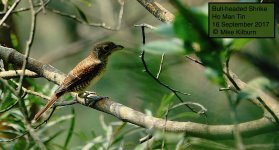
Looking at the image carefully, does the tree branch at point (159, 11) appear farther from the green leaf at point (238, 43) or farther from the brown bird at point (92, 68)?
the green leaf at point (238, 43)

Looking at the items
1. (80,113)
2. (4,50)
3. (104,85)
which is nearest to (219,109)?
(4,50)

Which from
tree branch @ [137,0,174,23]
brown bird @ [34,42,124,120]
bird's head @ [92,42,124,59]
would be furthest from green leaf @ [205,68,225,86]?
bird's head @ [92,42,124,59]

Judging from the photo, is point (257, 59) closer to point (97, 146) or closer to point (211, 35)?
point (211, 35)

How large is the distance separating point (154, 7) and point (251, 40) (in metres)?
1.41

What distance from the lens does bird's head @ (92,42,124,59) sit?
141 inches

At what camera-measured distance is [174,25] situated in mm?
637

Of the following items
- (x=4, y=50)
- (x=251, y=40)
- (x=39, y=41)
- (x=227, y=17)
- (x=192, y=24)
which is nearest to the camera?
(x=192, y=24)

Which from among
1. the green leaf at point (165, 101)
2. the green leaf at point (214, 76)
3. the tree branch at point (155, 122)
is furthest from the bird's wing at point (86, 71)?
the green leaf at point (214, 76)

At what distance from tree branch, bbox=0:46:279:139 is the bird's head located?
3.35 ft

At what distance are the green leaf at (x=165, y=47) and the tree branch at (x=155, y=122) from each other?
0.58ft

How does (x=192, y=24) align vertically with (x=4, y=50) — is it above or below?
above

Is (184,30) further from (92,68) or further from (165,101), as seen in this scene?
(92,68)

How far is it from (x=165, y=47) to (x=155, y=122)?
101 centimetres

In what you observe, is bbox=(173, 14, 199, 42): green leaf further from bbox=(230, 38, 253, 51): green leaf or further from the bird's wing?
the bird's wing
